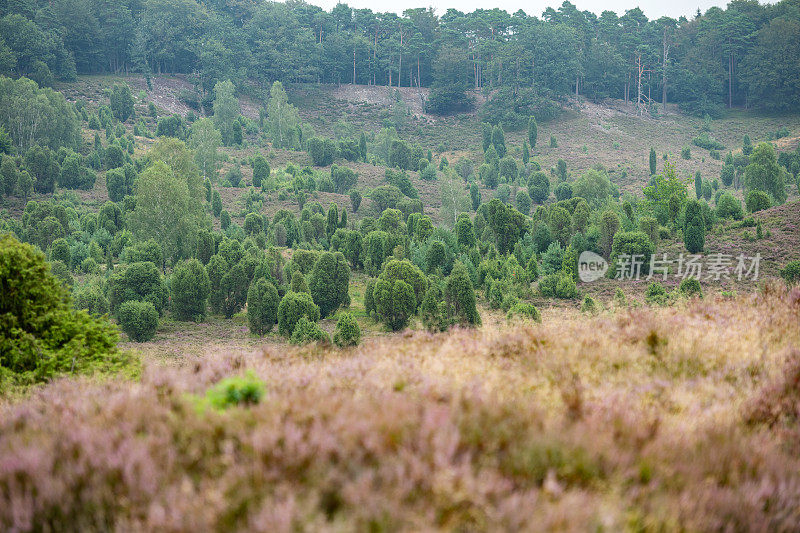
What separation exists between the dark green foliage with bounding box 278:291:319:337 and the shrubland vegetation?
9 centimetres

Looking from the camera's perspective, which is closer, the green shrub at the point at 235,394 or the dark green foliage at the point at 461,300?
the green shrub at the point at 235,394

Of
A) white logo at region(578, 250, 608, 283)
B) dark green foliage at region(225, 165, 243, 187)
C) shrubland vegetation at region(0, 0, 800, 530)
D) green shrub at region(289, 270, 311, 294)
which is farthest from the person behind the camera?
dark green foliage at region(225, 165, 243, 187)

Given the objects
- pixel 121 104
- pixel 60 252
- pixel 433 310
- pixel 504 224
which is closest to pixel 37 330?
pixel 433 310

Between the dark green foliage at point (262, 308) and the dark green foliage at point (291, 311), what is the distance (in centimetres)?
63

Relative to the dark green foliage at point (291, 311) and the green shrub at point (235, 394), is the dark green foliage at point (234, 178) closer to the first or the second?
the dark green foliage at point (291, 311)

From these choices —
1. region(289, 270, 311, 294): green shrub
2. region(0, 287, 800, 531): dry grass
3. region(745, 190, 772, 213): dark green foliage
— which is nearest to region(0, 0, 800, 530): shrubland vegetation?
region(0, 287, 800, 531): dry grass

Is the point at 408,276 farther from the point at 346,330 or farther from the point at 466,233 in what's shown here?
the point at 466,233

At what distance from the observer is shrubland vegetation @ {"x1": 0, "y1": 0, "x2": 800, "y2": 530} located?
2.34m

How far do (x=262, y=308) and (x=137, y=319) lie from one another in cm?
416

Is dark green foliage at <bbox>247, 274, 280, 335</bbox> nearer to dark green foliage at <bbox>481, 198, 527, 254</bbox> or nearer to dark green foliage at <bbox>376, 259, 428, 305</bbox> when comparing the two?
dark green foliage at <bbox>376, 259, 428, 305</bbox>

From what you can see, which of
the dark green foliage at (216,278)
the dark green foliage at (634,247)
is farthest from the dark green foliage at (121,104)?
the dark green foliage at (634,247)

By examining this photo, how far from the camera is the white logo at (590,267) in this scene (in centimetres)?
2266

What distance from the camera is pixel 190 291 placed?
20562 mm

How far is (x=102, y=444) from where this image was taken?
259cm
